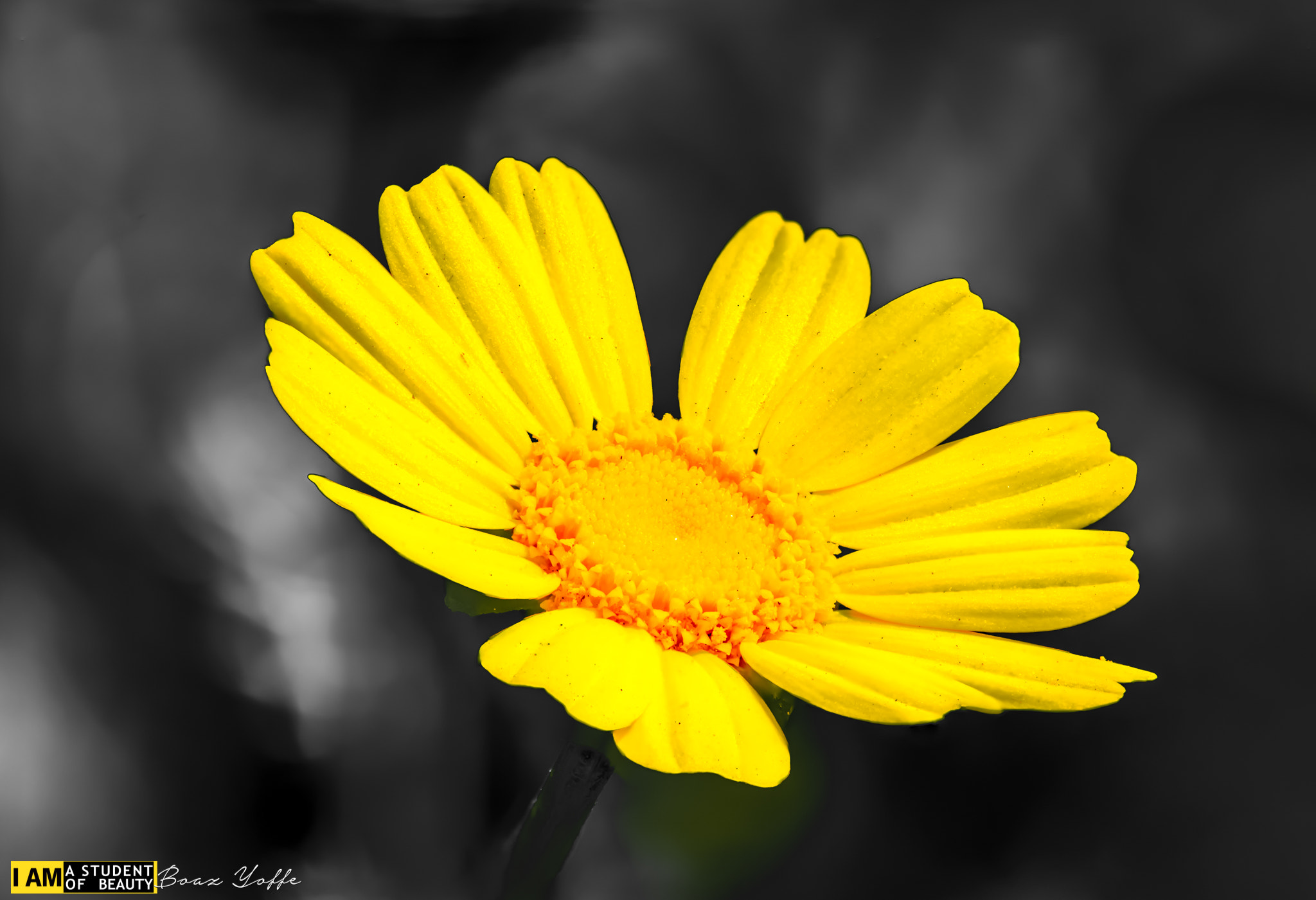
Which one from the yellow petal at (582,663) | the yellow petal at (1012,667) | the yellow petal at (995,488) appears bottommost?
the yellow petal at (582,663)

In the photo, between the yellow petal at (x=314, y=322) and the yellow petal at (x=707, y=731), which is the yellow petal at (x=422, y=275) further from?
the yellow petal at (x=707, y=731)

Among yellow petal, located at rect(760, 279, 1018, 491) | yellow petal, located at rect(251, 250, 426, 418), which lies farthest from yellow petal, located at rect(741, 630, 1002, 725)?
yellow petal, located at rect(251, 250, 426, 418)

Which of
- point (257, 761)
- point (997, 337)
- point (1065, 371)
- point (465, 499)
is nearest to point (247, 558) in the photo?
point (257, 761)

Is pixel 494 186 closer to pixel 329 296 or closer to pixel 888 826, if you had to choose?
pixel 329 296

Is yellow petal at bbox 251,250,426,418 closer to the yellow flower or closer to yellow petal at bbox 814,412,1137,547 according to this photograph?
the yellow flower

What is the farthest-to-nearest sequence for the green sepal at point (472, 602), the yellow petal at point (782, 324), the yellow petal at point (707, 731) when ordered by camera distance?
the yellow petal at point (782, 324), the green sepal at point (472, 602), the yellow petal at point (707, 731)

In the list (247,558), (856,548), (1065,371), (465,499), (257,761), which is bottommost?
(257,761)

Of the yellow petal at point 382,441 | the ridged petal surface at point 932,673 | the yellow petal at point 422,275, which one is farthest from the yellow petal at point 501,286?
the ridged petal surface at point 932,673
